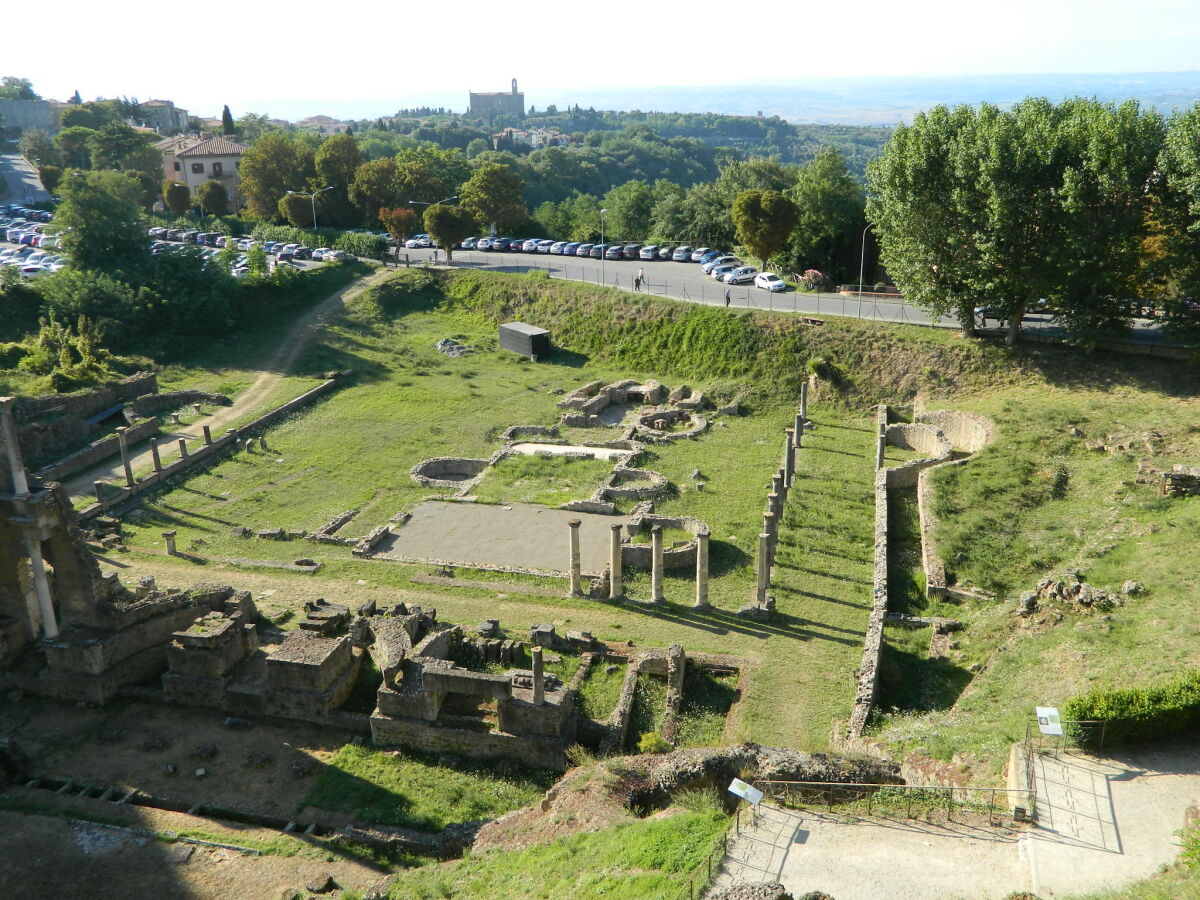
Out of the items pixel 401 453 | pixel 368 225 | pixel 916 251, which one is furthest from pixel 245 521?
pixel 368 225

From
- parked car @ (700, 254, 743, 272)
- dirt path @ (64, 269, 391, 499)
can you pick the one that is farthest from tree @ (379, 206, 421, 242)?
parked car @ (700, 254, 743, 272)

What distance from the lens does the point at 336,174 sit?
82.8m

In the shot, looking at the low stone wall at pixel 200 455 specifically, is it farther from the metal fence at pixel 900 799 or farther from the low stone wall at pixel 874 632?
the metal fence at pixel 900 799

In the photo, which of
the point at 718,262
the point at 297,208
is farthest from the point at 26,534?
the point at 297,208

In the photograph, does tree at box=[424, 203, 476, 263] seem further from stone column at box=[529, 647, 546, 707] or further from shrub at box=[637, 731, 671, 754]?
shrub at box=[637, 731, 671, 754]

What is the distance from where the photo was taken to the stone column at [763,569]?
2738cm

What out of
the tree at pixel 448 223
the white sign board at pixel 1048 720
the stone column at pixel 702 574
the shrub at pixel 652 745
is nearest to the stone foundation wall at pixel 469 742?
the shrub at pixel 652 745

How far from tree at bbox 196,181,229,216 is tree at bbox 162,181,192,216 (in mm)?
1758

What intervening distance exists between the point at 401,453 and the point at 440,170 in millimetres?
62204

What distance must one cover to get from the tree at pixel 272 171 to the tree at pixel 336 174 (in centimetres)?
263

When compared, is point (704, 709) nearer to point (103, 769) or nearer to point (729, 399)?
point (103, 769)

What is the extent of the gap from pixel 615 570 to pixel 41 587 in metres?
15.6

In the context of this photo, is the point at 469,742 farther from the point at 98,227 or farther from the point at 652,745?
the point at 98,227

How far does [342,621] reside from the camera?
2759 cm
